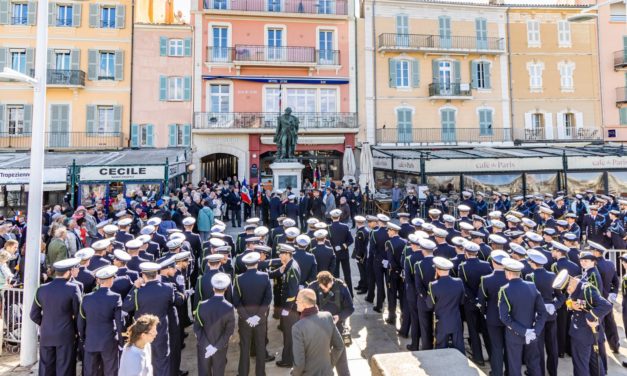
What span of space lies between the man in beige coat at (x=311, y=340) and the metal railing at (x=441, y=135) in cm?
2350

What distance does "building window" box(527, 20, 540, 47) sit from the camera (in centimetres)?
2873

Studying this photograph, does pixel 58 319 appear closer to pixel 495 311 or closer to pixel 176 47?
pixel 495 311

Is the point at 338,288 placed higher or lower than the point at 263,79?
lower

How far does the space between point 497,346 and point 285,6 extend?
82.6 ft

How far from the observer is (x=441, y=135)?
90.9 ft

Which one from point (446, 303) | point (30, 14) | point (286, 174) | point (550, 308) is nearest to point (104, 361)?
point (446, 303)

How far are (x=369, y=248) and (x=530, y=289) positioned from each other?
4154 millimetres

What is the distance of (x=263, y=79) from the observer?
25750 millimetres

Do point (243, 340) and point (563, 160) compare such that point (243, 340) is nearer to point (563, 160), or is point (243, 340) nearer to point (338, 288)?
point (338, 288)

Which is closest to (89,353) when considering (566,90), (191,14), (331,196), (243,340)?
(243,340)

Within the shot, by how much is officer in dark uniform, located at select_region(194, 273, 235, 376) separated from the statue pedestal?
12314mm

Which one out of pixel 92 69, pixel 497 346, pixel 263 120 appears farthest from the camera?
pixel 263 120

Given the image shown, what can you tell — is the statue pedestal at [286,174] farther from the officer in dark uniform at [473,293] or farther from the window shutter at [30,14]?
the window shutter at [30,14]

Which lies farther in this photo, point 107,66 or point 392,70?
point 392,70
